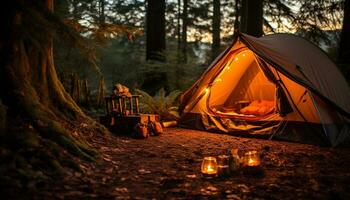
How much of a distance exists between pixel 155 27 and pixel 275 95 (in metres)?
5.54

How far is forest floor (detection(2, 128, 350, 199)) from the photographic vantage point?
3697mm

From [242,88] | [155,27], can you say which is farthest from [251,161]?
[155,27]

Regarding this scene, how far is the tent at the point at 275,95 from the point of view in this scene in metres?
→ 6.93

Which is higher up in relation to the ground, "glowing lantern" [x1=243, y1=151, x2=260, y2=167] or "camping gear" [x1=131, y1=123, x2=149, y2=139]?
"camping gear" [x1=131, y1=123, x2=149, y2=139]

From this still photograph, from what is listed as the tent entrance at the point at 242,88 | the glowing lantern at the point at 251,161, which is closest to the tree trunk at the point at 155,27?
the tent entrance at the point at 242,88

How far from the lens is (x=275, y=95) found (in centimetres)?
754

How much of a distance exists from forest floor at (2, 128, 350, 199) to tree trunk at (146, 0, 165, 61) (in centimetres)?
575

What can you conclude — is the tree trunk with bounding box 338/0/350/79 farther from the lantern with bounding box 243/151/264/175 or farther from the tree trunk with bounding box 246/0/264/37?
the lantern with bounding box 243/151/264/175

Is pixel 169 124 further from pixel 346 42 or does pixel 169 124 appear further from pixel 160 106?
pixel 346 42

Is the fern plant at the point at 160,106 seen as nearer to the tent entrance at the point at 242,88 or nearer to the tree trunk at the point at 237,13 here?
the tent entrance at the point at 242,88

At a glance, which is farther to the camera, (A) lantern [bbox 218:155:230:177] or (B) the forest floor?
(A) lantern [bbox 218:155:230:177]

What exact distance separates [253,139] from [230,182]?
3.28 meters

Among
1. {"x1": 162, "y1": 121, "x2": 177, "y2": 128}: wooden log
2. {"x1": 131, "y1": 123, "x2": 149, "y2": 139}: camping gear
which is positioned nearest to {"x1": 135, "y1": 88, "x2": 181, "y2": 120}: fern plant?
{"x1": 162, "y1": 121, "x2": 177, "y2": 128}: wooden log

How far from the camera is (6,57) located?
16.1ft
